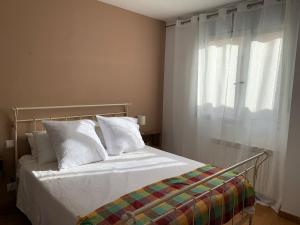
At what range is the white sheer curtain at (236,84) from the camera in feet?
8.43

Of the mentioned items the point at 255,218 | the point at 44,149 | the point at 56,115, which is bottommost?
the point at 255,218

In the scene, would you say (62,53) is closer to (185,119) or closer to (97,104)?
(97,104)

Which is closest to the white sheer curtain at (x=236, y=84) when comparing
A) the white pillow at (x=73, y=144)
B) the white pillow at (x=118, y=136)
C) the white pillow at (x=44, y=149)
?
the white pillow at (x=118, y=136)

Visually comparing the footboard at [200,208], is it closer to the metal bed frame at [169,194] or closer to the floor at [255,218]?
the metal bed frame at [169,194]

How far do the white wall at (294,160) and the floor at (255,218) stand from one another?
139mm

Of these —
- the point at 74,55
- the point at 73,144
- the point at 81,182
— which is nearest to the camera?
the point at 81,182

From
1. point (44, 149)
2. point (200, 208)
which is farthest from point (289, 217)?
point (44, 149)

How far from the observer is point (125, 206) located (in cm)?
149

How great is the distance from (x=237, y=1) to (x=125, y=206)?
Answer: 2.68 m

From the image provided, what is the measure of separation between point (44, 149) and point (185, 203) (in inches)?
60.2

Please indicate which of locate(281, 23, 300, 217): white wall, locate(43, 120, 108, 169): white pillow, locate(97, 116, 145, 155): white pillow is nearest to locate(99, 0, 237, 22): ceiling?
locate(281, 23, 300, 217): white wall

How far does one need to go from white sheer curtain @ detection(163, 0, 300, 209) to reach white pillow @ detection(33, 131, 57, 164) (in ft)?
6.50

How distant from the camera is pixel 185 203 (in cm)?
149

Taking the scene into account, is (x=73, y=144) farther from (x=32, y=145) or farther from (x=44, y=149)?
(x=32, y=145)
